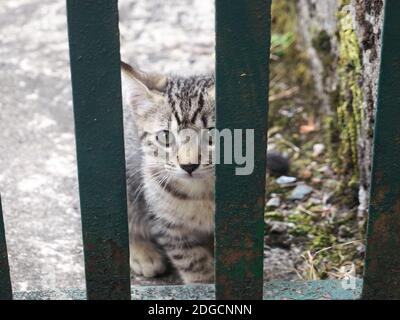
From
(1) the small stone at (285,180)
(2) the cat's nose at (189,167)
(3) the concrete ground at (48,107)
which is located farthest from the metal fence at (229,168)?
(1) the small stone at (285,180)

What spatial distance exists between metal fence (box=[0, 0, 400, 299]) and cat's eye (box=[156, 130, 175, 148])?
31.2 inches

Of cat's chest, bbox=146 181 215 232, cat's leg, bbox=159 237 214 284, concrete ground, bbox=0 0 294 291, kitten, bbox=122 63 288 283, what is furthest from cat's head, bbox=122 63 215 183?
concrete ground, bbox=0 0 294 291

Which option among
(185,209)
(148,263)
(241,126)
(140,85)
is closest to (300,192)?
(185,209)

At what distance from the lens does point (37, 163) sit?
11.9 ft

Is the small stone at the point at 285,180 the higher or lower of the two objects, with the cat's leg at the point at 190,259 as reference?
higher

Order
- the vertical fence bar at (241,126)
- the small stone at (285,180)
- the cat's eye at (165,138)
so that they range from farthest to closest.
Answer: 1. the small stone at (285,180)
2. the cat's eye at (165,138)
3. the vertical fence bar at (241,126)

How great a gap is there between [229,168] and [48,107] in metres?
2.47

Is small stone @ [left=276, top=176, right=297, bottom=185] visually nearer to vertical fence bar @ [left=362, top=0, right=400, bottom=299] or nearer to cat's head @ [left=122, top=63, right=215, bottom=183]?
cat's head @ [left=122, top=63, right=215, bottom=183]

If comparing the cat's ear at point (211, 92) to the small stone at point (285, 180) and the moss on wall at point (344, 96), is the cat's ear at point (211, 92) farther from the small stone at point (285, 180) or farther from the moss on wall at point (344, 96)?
the small stone at point (285, 180)

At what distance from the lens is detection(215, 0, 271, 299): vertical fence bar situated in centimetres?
180

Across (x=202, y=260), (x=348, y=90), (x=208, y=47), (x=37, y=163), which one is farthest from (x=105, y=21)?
(x=208, y=47)

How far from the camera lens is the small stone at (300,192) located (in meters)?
3.53

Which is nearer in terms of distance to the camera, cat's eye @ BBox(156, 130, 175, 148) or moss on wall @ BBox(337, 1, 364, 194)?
cat's eye @ BBox(156, 130, 175, 148)

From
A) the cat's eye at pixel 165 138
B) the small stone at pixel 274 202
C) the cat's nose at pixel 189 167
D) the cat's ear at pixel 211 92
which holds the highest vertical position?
the cat's ear at pixel 211 92
